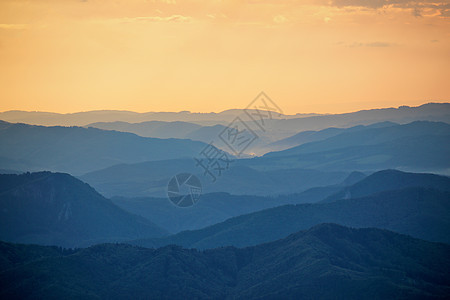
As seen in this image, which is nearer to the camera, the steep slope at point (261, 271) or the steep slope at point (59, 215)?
the steep slope at point (261, 271)

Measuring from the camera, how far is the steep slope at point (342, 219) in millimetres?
136750

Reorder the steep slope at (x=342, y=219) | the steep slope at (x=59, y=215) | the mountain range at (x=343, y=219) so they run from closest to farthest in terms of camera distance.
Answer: the mountain range at (x=343, y=219)
the steep slope at (x=342, y=219)
the steep slope at (x=59, y=215)

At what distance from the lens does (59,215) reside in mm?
162250

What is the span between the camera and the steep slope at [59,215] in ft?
504

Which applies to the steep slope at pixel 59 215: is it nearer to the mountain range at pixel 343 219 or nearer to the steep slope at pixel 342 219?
the mountain range at pixel 343 219

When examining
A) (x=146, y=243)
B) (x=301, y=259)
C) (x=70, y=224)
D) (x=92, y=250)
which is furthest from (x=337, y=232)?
(x=70, y=224)

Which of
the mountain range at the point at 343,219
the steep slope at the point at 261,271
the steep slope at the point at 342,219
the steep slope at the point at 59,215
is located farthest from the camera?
the steep slope at the point at 59,215

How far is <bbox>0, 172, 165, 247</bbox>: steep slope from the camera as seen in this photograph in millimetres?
153500

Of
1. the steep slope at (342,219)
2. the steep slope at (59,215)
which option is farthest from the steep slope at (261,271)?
the steep slope at (59,215)

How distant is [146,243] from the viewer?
142 meters

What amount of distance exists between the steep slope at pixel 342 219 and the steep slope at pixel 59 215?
22709 mm

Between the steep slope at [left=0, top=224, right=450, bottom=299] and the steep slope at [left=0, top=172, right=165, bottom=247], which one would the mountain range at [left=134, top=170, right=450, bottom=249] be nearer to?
the steep slope at [left=0, top=172, right=165, bottom=247]

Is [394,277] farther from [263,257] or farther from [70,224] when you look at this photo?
[70,224]

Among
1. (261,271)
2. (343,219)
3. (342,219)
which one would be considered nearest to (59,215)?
(342,219)
